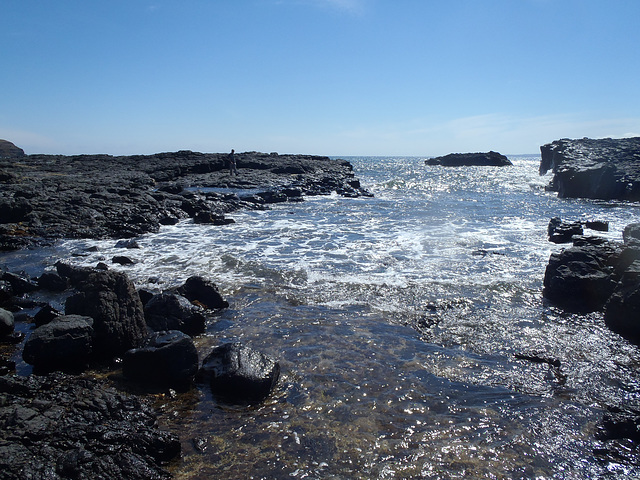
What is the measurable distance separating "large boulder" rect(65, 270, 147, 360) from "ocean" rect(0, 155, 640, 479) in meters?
1.30

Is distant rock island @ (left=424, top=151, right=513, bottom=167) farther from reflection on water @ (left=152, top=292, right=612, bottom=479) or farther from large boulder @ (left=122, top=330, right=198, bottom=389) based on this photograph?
large boulder @ (left=122, top=330, right=198, bottom=389)

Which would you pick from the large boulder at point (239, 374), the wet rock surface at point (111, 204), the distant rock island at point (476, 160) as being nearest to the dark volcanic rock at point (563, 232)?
the large boulder at point (239, 374)

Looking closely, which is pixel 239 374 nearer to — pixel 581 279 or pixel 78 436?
pixel 78 436

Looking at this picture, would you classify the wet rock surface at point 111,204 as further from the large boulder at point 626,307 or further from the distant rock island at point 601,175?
the distant rock island at point 601,175

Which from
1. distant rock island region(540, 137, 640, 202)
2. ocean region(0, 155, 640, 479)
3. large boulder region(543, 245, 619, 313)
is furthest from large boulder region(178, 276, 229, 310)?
distant rock island region(540, 137, 640, 202)

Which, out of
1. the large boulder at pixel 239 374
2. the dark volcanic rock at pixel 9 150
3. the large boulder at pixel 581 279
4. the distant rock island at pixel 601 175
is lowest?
the large boulder at pixel 239 374

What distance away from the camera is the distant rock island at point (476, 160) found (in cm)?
10975

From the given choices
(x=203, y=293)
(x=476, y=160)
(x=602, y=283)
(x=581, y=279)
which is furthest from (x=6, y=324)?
(x=476, y=160)

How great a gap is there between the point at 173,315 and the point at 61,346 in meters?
2.12

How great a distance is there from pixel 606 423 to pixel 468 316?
4152 millimetres

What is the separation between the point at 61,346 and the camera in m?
6.54

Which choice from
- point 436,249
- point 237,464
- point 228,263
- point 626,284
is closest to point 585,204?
point 436,249

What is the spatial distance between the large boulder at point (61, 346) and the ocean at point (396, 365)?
178 centimetres

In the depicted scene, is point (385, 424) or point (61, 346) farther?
point (61, 346)
